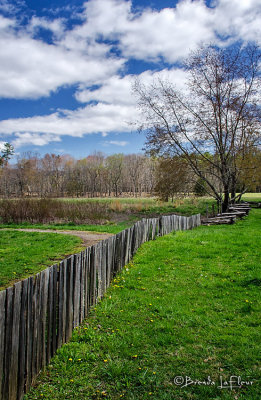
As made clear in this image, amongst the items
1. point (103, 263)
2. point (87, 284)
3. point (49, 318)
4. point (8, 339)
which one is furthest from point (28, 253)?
point (8, 339)

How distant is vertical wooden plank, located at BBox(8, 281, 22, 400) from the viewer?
2902 mm

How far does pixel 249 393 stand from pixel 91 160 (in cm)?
9867

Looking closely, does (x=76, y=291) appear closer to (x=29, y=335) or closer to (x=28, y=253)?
(x=29, y=335)

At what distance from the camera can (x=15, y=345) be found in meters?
2.97

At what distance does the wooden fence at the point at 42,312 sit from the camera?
2875 mm

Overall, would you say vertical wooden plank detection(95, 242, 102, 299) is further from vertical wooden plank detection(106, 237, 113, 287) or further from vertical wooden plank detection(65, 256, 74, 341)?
vertical wooden plank detection(65, 256, 74, 341)

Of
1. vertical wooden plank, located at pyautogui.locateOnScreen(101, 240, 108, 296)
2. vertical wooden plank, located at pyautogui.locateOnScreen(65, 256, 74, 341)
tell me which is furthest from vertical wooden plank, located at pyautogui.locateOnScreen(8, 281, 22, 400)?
vertical wooden plank, located at pyautogui.locateOnScreen(101, 240, 108, 296)

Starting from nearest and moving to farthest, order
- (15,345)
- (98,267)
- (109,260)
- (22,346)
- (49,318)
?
1. (15,345)
2. (22,346)
3. (49,318)
4. (98,267)
5. (109,260)

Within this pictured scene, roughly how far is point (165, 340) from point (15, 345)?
2.03 meters

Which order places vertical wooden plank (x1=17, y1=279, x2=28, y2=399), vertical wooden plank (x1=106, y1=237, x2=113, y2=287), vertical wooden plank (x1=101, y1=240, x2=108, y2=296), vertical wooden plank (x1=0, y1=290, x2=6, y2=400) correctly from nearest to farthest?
vertical wooden plank (x1=0, y1=290, x2=6, y2=400) → vertical wooden plank (x1=17, y1=279, x2=28, y2=399) → vertical wooden plank (x1=101, y1=240, x2=108, y2=296) → vertical wooden plank (x1=106, y1=237, x2=113, y2=287)

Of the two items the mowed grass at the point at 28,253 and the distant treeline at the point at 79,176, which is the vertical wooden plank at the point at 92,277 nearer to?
the mowed grass at the point at 28,253

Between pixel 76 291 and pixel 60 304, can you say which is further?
pixel 76 291

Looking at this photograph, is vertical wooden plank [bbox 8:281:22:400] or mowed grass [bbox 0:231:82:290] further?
mowed grass [bbox 0:231:82:290]

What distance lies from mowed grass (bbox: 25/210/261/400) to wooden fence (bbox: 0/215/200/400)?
7.3 inches
